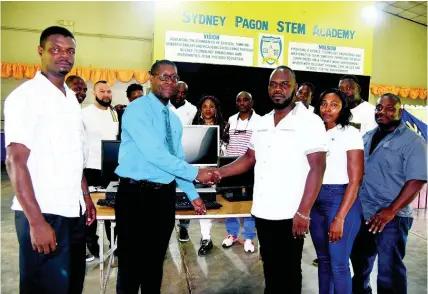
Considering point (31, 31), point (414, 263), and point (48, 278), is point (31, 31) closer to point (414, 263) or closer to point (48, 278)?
point (48, 278)

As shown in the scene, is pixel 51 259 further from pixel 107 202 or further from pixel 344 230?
pixel 344 230

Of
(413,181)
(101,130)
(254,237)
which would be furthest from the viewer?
(254,237)

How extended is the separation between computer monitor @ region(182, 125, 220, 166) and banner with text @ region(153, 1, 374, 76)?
3.78m

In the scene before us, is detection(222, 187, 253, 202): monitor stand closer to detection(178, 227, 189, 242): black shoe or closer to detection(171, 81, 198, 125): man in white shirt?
detection(178, 227, 189, 242): black shoe

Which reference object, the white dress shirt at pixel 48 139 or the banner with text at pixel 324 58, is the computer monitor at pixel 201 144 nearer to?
the white dress shirt at pixel 48 139

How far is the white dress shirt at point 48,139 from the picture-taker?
1.41 m

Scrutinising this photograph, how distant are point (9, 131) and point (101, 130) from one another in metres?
2.10

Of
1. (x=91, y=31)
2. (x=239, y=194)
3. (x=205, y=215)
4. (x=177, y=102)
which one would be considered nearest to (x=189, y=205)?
(x=205, y=215)

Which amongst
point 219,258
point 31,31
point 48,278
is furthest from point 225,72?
point 31,31

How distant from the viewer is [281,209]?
1.81 m

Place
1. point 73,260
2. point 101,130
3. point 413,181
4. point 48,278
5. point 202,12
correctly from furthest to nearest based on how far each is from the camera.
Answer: point 202,12
point 101,130
point 413,181
point 73,260
point 48,278

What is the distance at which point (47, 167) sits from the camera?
1.52 meters

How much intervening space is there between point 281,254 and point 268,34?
5779mm

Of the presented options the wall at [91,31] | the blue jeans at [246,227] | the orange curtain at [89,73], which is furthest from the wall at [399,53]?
the blue jeans at [246,227]
